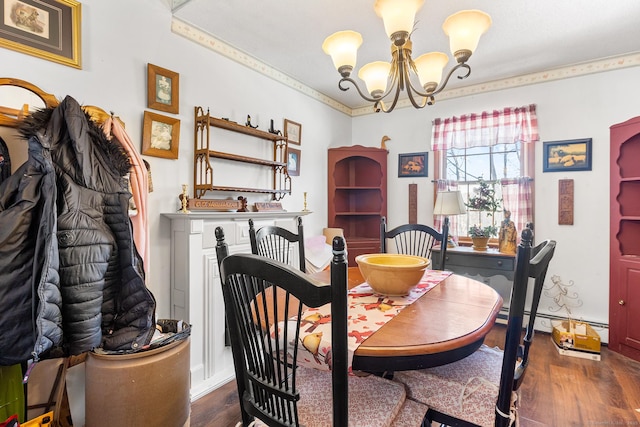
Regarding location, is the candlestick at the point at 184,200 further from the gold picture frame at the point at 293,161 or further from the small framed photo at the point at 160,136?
the gold picture frame at the point at 293,161

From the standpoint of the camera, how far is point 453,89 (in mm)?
3469

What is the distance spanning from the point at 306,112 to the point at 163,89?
1.63 m

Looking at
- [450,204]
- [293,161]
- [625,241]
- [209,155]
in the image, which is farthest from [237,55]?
[625,241]

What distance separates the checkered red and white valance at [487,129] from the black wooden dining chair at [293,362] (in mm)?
2899

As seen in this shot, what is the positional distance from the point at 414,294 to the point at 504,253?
1.92 m

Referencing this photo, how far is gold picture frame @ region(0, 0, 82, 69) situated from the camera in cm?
151

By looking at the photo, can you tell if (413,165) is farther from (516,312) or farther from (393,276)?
Result: (516,312)

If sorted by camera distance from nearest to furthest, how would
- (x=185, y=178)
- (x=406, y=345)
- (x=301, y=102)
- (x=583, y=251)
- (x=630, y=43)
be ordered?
1. (x=406, y=345)
2. (x=185, y=178)
3. (x=630, y=43)
4. (x=583, y=251)
5. (x=301, y=102)

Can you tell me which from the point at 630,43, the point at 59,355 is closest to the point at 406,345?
the point at 59,355

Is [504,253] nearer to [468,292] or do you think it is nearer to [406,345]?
[468,292]

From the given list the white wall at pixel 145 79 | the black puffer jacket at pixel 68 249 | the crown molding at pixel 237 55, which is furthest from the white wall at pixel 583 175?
the black puffer jacket at pixel 68 249

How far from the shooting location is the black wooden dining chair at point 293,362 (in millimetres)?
742

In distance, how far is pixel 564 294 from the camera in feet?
9.68

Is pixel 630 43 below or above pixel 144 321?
above
